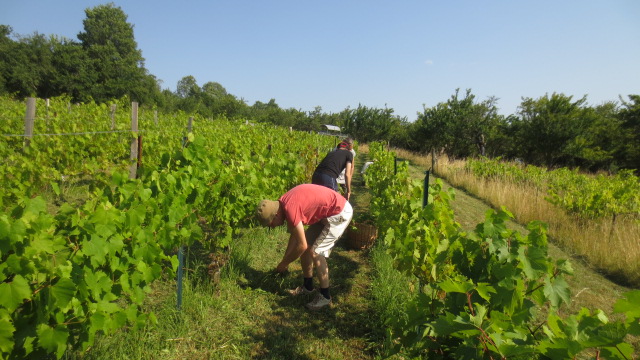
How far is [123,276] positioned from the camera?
1754 mm

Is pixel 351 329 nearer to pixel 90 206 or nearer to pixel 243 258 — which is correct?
pixel 243 258

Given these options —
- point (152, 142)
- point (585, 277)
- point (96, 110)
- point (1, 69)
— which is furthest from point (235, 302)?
point (1, 69)

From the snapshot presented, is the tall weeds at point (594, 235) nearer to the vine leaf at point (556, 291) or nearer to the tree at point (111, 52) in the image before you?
the vine leaf at point (556, 291)

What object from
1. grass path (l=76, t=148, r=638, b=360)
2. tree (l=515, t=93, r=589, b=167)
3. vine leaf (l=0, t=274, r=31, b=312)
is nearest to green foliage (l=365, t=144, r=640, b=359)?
grass path (l=76, t=148, r=638, b=360)

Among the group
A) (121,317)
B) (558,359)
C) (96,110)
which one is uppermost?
(96,110)

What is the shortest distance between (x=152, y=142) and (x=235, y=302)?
126 inches

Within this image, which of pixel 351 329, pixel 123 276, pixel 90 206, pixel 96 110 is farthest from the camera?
pixel 96 110

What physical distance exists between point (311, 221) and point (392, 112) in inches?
1146

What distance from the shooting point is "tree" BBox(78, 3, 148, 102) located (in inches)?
1272

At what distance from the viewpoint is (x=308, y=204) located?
2.62 m

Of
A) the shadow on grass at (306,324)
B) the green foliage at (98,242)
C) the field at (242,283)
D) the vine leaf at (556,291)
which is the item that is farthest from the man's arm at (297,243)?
the vine leaf at (556,291)

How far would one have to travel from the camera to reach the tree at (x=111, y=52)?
32312 millimetres

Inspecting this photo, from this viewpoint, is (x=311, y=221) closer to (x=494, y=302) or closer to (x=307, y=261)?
(x=307, y=261)

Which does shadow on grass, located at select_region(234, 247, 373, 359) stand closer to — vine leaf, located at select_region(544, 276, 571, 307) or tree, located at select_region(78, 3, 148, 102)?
vine leaf, located at select_region(544, 276, 571, 307)
